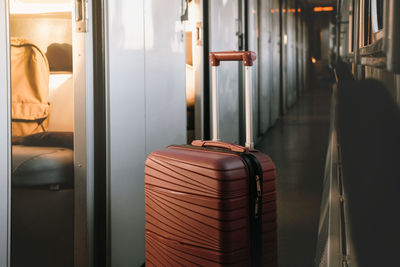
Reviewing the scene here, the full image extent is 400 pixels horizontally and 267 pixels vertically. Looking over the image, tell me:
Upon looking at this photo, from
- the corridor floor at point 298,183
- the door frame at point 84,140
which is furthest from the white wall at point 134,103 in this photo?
the corridor floor at point 298,183

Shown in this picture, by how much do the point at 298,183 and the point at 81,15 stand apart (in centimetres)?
297

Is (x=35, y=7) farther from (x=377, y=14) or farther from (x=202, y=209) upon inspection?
(x=377, y=14)

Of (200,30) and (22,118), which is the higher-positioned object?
(200,30)

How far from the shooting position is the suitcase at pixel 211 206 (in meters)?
1.79

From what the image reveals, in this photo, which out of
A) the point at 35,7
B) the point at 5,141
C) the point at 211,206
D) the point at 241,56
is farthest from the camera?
the point at 35,7

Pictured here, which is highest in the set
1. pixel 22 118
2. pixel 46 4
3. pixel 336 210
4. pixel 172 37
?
pixel 46 4

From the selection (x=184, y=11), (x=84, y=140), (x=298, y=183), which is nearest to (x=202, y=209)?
(x=84, y=140)

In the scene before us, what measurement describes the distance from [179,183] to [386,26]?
1241 mm

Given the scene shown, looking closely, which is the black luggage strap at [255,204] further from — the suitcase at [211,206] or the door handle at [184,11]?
the door handle at [184,11]

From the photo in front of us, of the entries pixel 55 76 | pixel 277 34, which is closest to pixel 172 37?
pixel 55 76

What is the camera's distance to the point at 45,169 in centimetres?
232

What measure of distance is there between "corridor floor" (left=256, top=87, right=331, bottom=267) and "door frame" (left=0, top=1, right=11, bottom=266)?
1491 mm

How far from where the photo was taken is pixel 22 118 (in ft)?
8.67

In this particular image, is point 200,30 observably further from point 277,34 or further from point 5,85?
point 277,34
